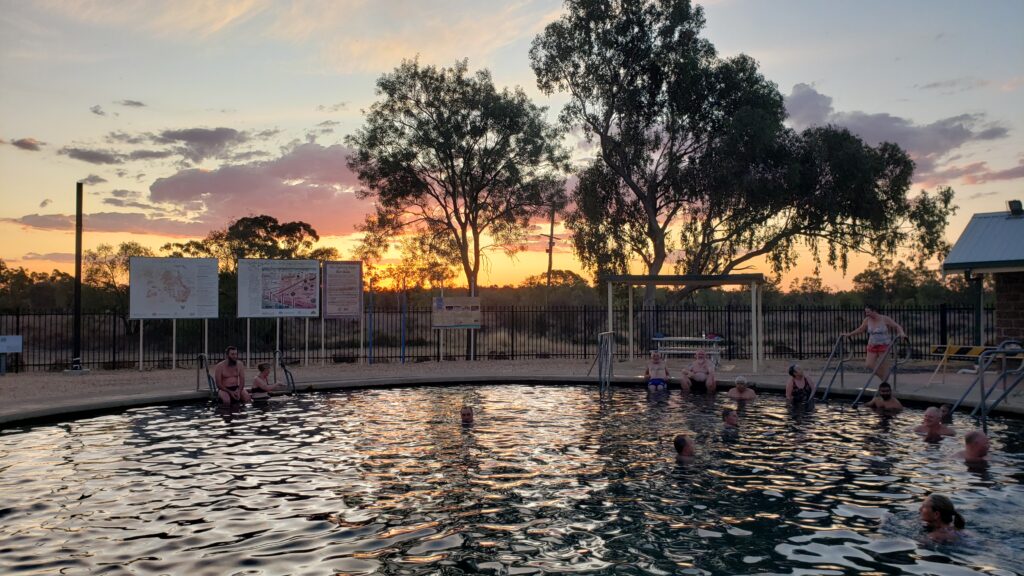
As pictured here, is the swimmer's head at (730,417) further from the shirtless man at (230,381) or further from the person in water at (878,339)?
the shirtless man at (230,381)

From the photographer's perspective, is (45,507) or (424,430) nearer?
(45,507)

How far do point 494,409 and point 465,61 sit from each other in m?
19.7

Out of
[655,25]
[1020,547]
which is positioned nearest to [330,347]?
[655,25]

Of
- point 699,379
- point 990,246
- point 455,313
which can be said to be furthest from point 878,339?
point 455,313

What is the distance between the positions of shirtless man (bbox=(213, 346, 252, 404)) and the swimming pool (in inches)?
77.2

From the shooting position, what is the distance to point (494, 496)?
8.23 m

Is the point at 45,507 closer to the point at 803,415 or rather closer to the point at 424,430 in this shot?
the point at 424,430

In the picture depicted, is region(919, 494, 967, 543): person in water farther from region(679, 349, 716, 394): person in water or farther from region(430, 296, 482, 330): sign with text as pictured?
region(430, 296, 482, 330): sign with text

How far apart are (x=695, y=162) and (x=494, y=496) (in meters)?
26.6

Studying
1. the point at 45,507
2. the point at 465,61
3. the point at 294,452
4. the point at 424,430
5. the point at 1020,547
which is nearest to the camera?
the point at 1020,547

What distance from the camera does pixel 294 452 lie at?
10789 millimetres

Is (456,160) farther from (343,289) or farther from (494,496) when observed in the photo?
(494,496)

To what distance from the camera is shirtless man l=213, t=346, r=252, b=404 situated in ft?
52.1

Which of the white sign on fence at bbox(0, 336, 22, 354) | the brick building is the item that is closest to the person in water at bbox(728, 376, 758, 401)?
the brick building
